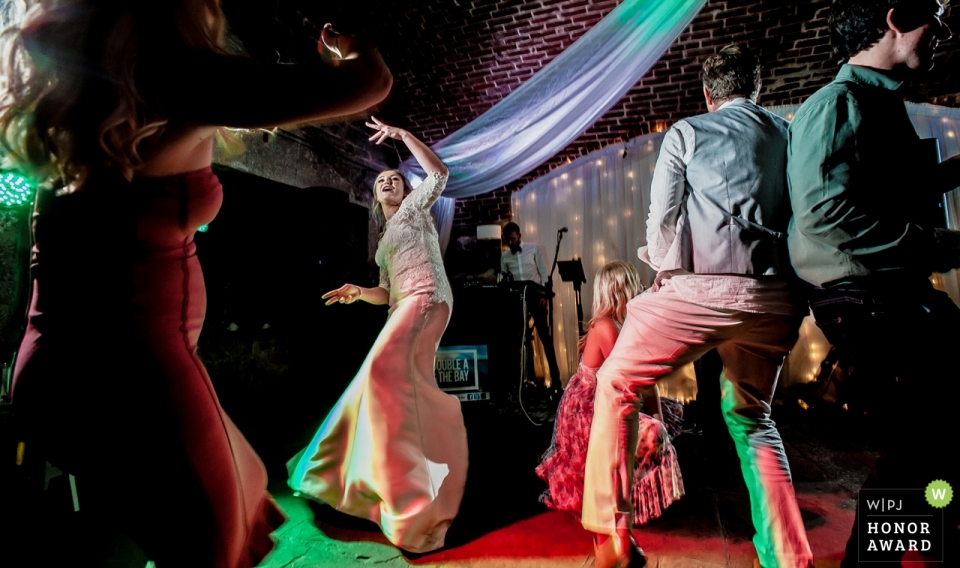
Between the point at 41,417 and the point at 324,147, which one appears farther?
the point at 324,147

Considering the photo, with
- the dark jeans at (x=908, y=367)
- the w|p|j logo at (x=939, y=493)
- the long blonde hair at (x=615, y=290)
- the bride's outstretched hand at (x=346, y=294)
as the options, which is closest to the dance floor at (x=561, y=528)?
the w|p|j logo at (x=939, y=493)

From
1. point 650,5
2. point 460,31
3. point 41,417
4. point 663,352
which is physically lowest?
point 663,352

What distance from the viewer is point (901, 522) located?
1.26 metres

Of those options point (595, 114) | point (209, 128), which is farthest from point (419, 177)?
point (209, 128)

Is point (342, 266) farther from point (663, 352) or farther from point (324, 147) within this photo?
point (663, 352)

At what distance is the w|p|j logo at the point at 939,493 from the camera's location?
1144mm

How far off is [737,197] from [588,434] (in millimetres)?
1338

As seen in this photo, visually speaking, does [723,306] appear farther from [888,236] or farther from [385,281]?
[385,281]

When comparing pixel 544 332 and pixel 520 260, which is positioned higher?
pixel 520 260

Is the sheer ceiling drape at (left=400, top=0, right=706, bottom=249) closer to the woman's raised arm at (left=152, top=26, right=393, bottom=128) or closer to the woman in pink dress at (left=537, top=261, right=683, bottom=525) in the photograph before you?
the woman in pink dress at (left=537, top=261, right=683, bottom=525)

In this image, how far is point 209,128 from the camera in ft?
2.05

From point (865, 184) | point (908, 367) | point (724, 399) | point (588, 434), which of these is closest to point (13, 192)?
point (588, 434)

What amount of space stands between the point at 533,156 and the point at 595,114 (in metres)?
0.54

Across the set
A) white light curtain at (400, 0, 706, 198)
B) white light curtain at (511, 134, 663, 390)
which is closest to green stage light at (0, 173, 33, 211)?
white light curtain at (400, 0, 706, 198)
